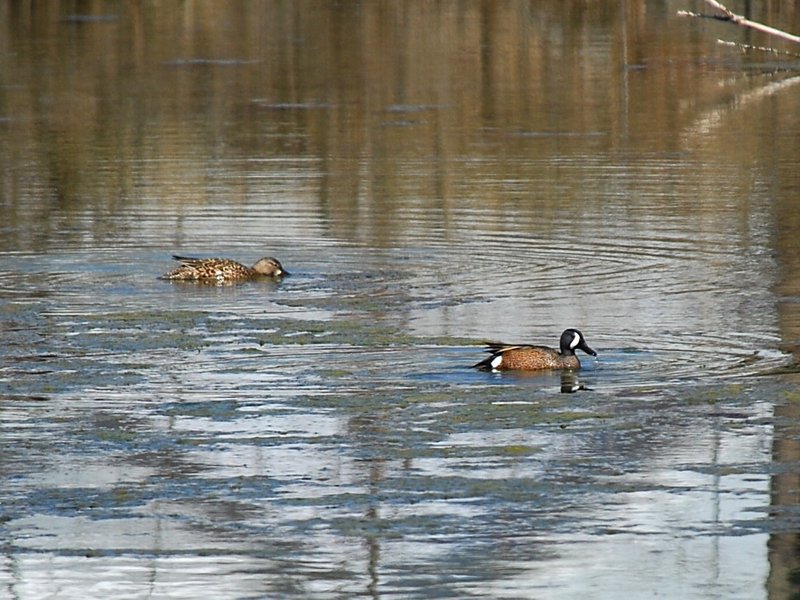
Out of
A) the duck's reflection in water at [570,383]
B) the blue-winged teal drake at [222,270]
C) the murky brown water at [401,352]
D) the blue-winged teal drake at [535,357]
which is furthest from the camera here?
the blue-winged teal drake at [222,270]

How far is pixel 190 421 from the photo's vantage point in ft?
36.8

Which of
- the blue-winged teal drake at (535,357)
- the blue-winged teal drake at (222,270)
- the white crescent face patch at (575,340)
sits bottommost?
the blue-winged teal drake at (535,357)

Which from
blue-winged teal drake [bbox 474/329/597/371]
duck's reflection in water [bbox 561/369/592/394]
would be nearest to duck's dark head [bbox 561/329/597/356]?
blue-winged teal drake [bbox 474/329/597/371]

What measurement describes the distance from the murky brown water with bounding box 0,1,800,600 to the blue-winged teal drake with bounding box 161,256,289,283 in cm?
19

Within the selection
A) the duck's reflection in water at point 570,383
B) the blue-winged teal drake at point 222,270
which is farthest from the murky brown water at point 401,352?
the blue-winged teal drake at point 222,270

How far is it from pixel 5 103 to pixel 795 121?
13442mm

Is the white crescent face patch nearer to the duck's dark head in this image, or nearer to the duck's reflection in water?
the duck's dark head

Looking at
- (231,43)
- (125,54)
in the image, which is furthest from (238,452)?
(231,43)

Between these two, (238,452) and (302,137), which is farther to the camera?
(302,137)

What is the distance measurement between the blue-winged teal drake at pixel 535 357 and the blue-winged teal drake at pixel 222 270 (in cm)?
436

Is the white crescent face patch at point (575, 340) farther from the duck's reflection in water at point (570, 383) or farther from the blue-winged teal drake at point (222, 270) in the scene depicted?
the blue-winged teal drake at point (222, 270)

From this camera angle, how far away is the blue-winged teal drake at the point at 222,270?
54.0 feet

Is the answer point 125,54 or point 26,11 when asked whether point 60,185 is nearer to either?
point 125,54

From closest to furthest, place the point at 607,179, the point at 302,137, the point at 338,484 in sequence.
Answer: the point at 338,484
the point at 607,179
the point at 302,137
